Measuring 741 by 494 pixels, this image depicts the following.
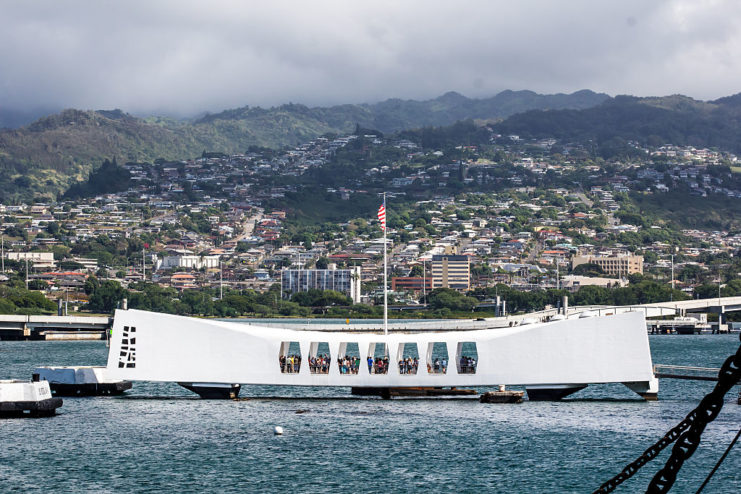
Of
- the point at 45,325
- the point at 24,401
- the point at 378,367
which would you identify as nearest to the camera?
the point at 24,401

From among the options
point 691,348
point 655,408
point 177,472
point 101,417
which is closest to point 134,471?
point 177,472

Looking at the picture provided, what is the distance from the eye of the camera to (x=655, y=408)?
47.2 meters

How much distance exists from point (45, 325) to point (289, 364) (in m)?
84.4

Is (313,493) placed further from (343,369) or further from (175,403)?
(175,403)

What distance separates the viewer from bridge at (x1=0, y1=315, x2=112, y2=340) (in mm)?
123375

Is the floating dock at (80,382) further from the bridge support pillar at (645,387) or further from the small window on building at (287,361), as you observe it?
the bridge support pillar at (645,387)

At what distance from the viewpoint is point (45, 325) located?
409 ft

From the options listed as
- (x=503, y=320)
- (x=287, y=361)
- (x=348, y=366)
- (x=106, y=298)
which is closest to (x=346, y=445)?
(x=348, y=366)

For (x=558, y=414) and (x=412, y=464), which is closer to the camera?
(x=412, y=464)

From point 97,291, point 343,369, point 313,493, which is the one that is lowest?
point 313,493

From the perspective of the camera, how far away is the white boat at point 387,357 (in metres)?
45.5

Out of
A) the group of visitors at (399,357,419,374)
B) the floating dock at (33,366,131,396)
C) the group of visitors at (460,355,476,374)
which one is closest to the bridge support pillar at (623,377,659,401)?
the group of visitors at (460,355,476,374)

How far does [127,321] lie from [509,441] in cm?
1772

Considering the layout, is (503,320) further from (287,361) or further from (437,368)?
(287,361)
